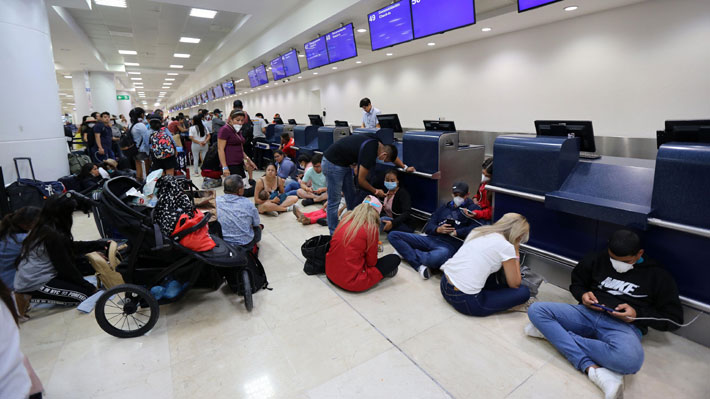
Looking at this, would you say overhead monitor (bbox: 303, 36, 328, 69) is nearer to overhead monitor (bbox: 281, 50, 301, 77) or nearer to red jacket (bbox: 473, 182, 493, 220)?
overhead monitor (bbox: 281, 50, 301, 77)

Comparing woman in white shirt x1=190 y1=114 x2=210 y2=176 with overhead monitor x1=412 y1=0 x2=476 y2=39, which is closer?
overhead monitor x1=412 y1=0 x2=476 y2=39

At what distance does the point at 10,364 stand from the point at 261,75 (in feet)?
41.0

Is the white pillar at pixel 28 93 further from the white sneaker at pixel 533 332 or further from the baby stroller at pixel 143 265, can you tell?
the white sneaker at pixel 533 332

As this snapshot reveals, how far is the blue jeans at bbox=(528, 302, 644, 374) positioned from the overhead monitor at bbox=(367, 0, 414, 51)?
4793 millimetres

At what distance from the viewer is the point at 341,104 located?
528 inches

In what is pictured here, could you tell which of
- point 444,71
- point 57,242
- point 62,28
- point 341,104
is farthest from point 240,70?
point 57,242

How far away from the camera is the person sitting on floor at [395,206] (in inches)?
181

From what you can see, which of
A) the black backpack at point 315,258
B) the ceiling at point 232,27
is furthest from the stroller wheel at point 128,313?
the ceiling at point 232,27

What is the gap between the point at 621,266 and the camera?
240 centimetres

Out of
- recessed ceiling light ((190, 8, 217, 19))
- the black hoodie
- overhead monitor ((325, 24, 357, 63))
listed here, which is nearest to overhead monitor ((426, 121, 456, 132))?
the black hoodie

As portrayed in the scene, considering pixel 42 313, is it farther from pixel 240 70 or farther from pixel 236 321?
pixel 240 70

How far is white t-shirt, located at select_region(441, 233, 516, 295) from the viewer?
107 inches

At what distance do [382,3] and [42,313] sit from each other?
6.31 meters

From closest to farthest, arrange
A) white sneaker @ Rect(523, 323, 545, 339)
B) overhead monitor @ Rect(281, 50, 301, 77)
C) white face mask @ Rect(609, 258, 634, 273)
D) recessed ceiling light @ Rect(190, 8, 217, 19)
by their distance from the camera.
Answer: white face mask @ Rect(609, 258, 634, 273), white sneaker @ Rect(523, 323, 545, 339), recessed ceiling light @ Rect(190, 8, 217, 19), overhead monitor @ Rect(281, 50, 301, 77)
